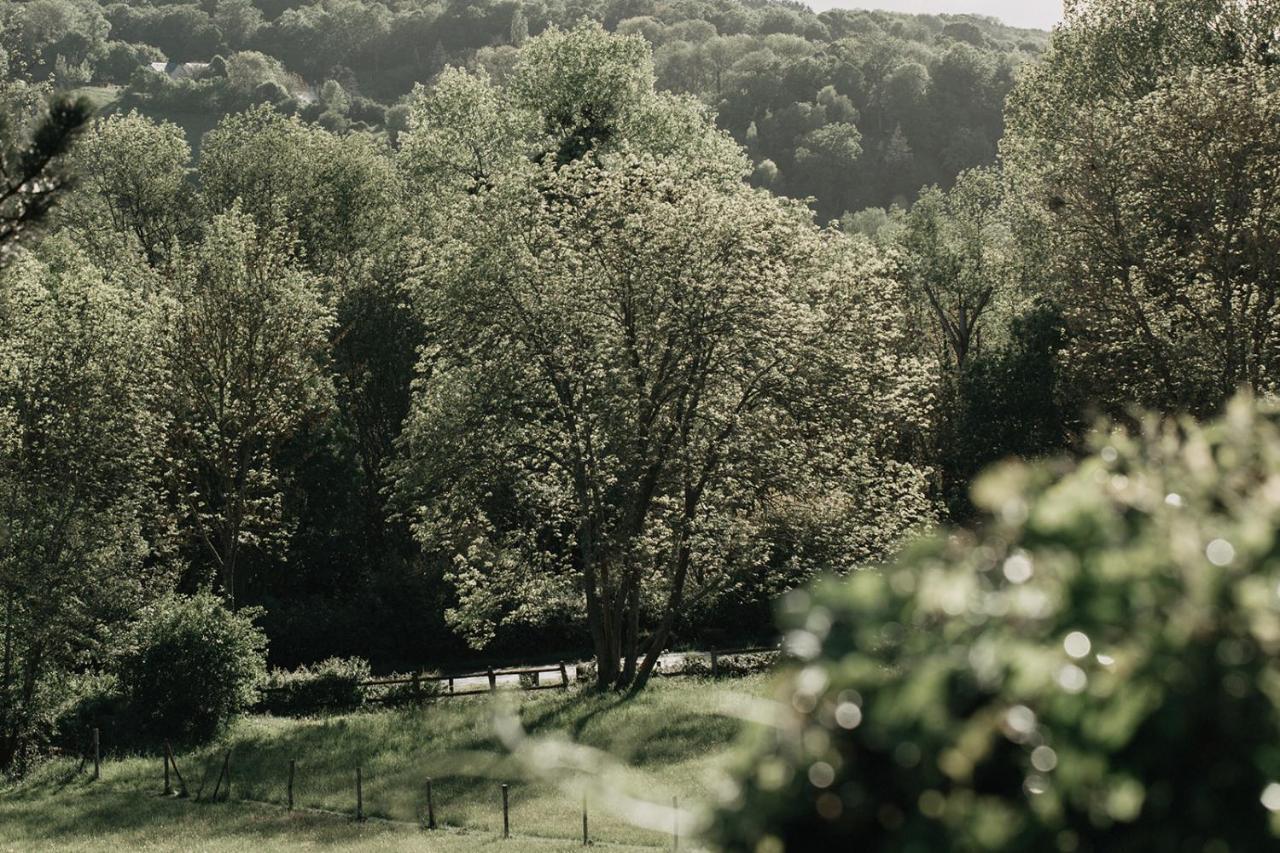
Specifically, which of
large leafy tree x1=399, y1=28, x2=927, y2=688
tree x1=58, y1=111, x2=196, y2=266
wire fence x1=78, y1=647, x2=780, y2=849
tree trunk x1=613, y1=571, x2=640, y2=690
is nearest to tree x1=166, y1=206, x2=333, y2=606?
large leafy tree x1=399, y1=28, x2=927, y2=688

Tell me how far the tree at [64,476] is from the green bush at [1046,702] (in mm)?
33747

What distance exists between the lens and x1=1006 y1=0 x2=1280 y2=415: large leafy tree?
3225cm

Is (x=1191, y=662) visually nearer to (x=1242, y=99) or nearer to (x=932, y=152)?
(x=1242, y=99)

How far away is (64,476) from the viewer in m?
34.8

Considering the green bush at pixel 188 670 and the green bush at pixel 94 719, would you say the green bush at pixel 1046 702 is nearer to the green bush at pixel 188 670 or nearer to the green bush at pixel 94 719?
the green bush at pixel 188 670

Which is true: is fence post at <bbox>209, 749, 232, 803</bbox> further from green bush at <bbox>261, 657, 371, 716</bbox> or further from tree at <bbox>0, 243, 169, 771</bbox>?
green bush at <bbox>261, 657, 371, 716</bbox>

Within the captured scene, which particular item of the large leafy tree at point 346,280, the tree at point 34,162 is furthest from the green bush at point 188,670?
the tree at point 34,162

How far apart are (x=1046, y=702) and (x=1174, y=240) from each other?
36005 mm

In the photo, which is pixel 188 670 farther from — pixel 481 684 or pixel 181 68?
pixel 181 68

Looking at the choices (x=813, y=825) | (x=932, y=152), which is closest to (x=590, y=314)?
(x=813, y=825)

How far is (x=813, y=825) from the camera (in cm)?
342

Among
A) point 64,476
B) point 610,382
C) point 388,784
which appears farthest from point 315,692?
point 610,382

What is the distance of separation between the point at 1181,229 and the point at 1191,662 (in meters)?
36.5

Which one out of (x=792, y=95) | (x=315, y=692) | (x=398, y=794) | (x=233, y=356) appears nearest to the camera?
(x=398, y=794)
